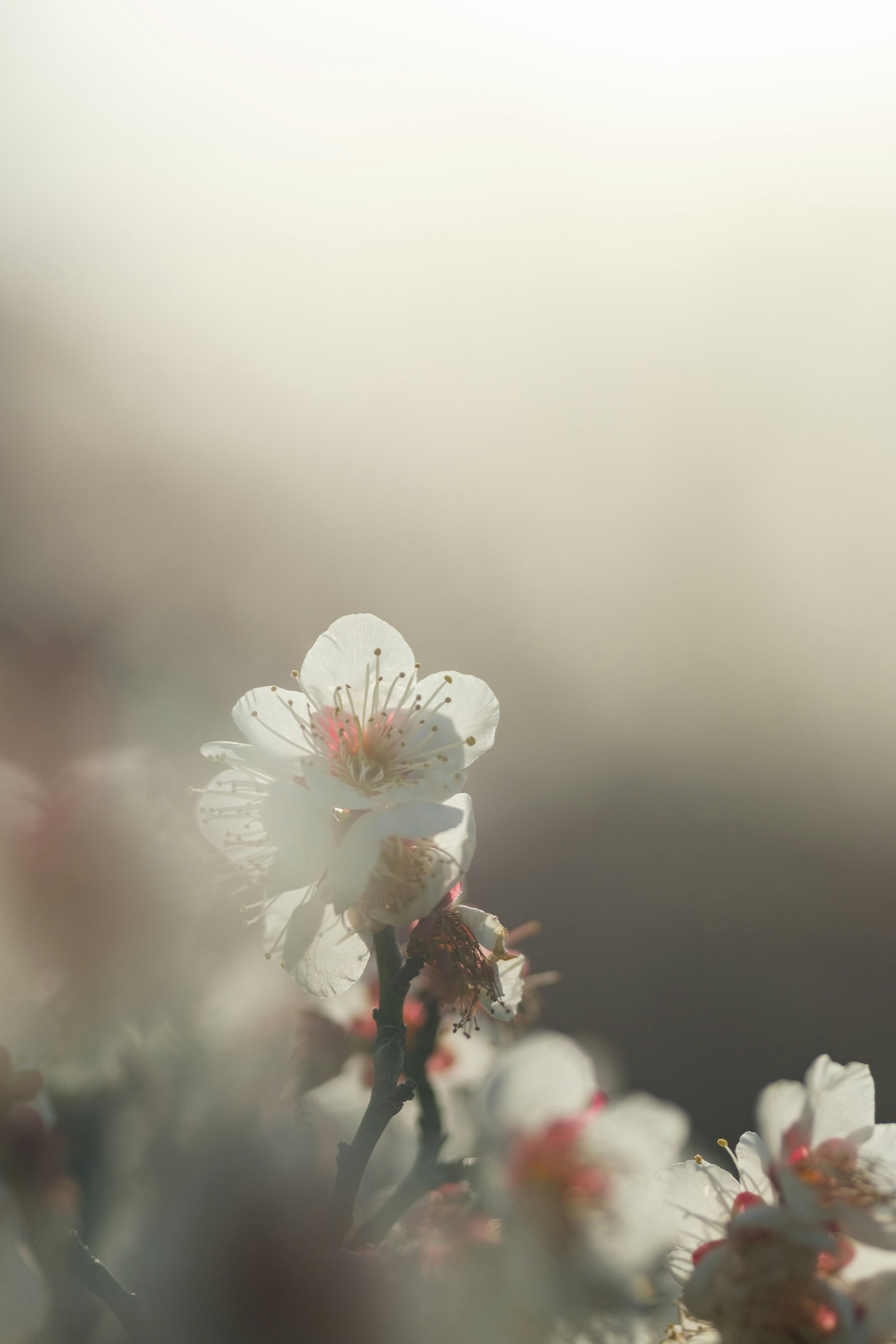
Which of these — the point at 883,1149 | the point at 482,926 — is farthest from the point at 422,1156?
the point at 883,1149

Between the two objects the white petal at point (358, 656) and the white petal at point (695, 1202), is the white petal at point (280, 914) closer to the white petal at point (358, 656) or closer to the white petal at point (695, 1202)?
the white petal at point (358, 656)

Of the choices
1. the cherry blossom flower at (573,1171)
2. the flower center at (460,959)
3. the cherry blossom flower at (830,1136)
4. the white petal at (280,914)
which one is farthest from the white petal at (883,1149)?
the white petal at (280,914)

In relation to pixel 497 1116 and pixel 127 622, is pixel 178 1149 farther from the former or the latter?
pixel 127 622

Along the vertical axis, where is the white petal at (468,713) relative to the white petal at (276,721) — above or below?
above

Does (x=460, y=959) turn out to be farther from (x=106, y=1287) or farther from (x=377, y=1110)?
(x=106, y=1287)

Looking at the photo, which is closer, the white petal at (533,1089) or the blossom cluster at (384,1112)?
the blossom cluster at (384,1112)
